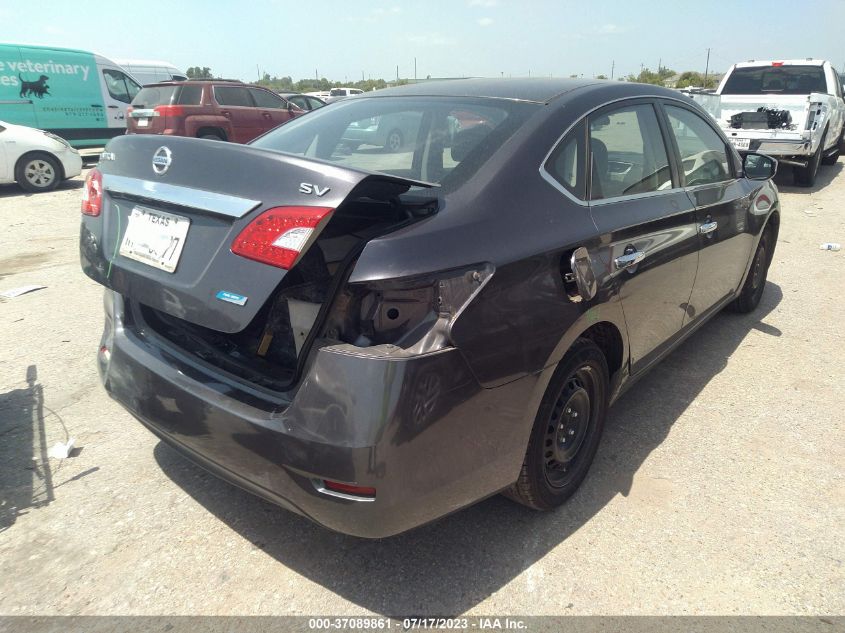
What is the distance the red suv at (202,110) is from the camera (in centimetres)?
1190

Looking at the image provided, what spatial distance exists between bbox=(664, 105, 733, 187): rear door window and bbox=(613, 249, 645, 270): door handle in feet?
2.85

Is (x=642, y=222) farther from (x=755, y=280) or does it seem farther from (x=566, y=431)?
(x=755, y=280)

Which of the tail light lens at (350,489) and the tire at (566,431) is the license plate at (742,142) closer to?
the tire at (566,431)

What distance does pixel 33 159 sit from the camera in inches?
398

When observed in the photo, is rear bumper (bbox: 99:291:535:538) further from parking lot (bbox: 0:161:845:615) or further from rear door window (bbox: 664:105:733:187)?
rear door window (bbox: 664:105:733:187)

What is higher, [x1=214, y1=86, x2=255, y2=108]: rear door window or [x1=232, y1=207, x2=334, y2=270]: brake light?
[x1=214, y1=86, x2=255, y2=108]: rear door window

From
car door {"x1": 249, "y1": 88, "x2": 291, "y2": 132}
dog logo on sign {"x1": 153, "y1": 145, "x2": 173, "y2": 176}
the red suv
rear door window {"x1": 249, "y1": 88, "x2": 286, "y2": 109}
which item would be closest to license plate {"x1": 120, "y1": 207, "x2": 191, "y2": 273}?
dog logo on sign {"x1": 153, "y1": 145, "x2": 173, "y2": 176}

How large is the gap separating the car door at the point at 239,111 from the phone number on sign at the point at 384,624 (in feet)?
38.9

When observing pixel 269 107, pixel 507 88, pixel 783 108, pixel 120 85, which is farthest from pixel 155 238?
pixel 120 85

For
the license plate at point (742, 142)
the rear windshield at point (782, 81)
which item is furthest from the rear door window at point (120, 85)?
the rear windshield at point (782, 81)

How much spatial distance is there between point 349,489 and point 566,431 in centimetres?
110

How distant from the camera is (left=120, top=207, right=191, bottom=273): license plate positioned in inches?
77.6

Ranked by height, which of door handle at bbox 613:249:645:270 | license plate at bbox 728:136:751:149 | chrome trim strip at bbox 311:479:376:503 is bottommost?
chrome trim strip at bbox 311:479:376:503

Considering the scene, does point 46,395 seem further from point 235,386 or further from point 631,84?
point 631,84
